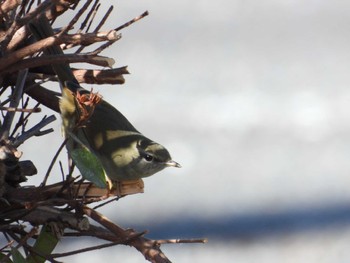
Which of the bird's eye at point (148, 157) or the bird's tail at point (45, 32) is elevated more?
the bird's eye at point (148, 157)

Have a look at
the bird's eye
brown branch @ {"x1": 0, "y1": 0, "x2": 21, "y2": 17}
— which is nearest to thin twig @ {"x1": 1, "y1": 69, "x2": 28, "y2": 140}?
brown branch @ {"x1": 0, "y1": 0, "x2": 21, "y2": 17}

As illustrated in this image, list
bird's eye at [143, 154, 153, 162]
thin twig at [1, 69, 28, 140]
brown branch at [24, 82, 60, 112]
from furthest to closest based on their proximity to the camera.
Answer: bird's eye at [143, 154, 153, 162]
brown branch at [24, 82, 60, 112]
thin twig at [1, 69, 28, 140]

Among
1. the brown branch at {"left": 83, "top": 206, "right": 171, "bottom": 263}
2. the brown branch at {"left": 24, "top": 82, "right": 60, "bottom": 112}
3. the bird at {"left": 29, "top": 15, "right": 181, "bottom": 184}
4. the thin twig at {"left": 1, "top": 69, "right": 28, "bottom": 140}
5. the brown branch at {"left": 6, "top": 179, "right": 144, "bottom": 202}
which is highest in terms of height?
the bird at {"left": 29, "top": 15, "right": 181, "bottom": 184}

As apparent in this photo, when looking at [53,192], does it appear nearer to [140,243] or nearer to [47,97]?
[140,243]

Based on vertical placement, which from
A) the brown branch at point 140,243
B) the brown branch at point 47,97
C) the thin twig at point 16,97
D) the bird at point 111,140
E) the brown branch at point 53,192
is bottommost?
the brown branch at point 140,243

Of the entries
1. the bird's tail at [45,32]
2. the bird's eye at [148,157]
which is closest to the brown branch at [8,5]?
the bird's tail at [45,32]

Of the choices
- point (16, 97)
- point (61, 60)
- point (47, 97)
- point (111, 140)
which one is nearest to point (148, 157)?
point (111, 140)

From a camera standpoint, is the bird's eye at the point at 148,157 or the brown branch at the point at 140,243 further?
the bird's eye at the point at 148,157

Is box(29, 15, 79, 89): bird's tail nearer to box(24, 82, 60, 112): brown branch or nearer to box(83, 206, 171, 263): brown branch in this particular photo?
box(24, 82, 60, 112): brown branch

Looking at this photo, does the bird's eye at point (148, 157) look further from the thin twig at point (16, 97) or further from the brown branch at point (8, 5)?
the brown branch at point (8, 5)

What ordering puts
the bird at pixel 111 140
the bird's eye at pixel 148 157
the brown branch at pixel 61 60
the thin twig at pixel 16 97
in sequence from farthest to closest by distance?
the bird's eye at pixel 148 157
the bird at pixel 111 140
the thin twig at pixel 16 97
the brown branch at pixel 61 60

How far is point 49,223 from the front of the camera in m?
1.44

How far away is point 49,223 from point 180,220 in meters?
2.25

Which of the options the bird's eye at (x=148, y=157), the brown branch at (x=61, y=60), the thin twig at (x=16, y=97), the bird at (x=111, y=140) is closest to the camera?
the brown branch at (x=61, y=60)
